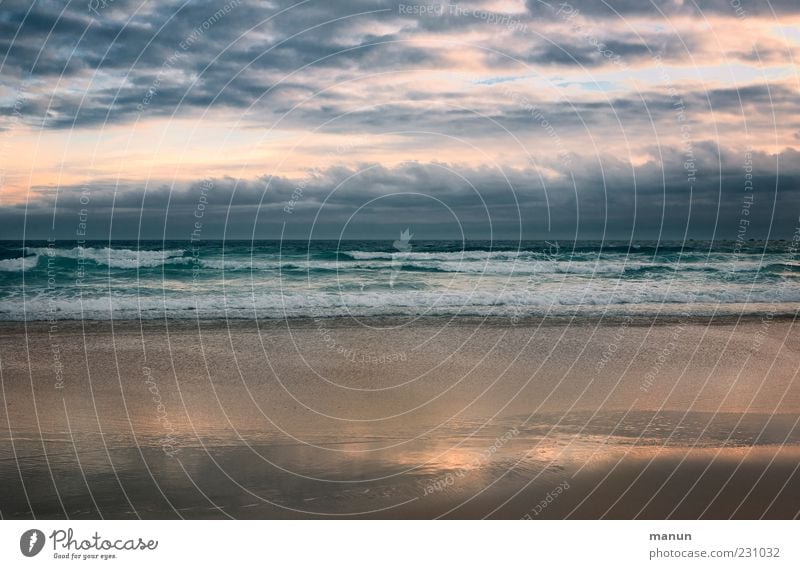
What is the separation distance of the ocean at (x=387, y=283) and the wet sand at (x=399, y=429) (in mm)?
6373

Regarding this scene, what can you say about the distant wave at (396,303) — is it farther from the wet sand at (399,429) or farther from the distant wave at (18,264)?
the distant wave at (18,264)

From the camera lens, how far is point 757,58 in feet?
41.9

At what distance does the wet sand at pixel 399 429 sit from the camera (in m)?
7.88

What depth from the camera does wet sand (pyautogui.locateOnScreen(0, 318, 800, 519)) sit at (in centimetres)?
788

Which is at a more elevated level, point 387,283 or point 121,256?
point 121,256

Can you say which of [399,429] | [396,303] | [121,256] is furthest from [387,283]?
[399,429]

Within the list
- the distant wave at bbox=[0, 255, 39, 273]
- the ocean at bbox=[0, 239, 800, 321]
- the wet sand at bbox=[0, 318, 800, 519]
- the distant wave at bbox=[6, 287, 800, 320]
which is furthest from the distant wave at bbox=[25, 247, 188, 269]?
the wet sand at bbox=[0, 318, 800, 519]

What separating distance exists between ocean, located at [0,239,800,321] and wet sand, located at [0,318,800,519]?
20.9 ft

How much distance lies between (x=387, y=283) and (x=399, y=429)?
897 inches

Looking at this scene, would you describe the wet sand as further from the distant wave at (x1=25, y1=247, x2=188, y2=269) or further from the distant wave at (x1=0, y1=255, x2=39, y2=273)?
the distant wave at (x1=0, y1=255, x2=39, y2=273)

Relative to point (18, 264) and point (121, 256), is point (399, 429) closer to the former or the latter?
point (121, 256)

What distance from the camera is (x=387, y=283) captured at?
32.7 m

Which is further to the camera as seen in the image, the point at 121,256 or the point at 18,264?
the point at 121,256
